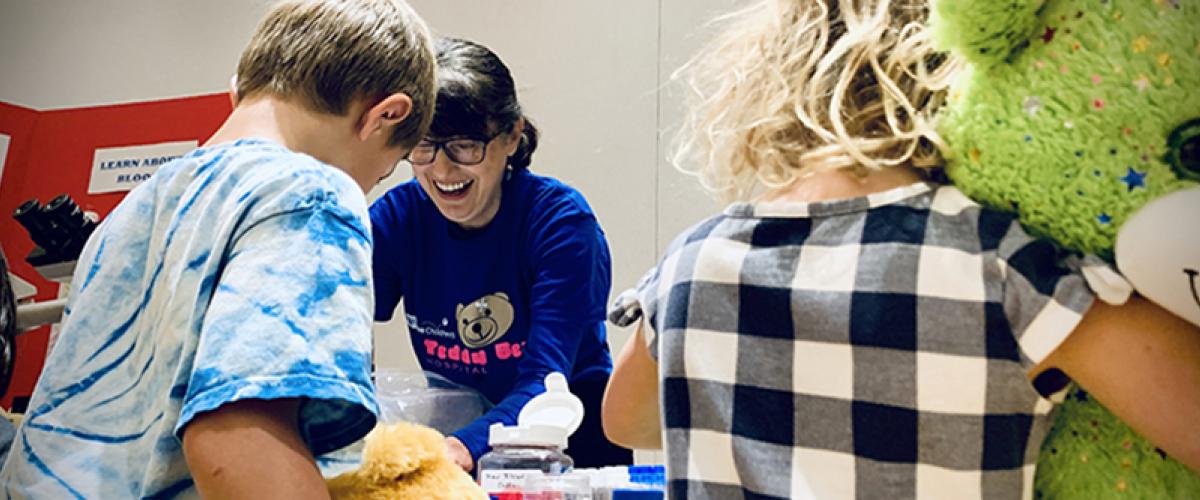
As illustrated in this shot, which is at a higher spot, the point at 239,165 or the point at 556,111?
the point at 239,165

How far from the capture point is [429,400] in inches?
65.9

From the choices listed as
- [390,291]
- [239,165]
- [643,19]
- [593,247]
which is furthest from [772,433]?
[643,19]

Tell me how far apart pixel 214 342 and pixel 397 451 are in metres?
A: 0.18

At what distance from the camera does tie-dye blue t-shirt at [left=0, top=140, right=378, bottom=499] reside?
731mm

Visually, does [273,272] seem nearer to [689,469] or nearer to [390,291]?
[689,469]

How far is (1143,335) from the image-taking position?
1.95 ft

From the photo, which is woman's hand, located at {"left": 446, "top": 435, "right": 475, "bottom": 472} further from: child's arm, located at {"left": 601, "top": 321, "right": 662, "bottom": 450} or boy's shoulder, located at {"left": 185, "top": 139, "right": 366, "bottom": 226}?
boy's shoulder, located at {"left": 185, "top": 139, "right": 366, "bottom": 226}

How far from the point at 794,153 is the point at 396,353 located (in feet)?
7.45

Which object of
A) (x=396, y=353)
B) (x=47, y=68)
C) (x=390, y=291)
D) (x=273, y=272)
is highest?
(x=273, y=272)

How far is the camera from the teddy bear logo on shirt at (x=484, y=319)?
1782mm

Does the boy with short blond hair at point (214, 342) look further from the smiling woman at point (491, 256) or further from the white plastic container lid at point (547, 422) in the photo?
the smiling woman at point (491, 256)

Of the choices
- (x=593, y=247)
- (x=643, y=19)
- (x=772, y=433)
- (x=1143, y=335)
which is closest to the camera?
(x=1143, y=335)

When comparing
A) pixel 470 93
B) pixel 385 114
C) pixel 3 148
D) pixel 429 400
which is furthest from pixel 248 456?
pixel 3 148

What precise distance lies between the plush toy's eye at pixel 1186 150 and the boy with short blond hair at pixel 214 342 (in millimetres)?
555
